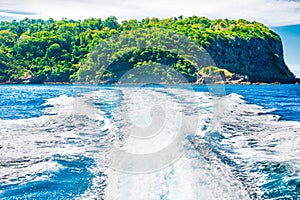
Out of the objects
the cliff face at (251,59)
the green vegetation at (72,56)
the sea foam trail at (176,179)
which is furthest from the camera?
the cliff face at (251,59)

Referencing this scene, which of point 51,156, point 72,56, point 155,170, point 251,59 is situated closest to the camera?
point 155,170

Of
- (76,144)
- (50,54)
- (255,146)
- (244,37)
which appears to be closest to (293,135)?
(255,146)

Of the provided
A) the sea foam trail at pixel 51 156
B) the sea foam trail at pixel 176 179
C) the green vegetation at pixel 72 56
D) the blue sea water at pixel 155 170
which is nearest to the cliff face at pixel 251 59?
the green vegetation at pixel 72 56

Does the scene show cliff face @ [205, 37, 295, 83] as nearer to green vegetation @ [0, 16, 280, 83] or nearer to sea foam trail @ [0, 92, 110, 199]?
green vegetation @ [0, 16, 280, 83]

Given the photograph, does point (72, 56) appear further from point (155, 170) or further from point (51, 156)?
point (155, 170)

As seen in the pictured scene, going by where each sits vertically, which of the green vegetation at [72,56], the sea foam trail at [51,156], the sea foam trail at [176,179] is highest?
the green vegetation at [72,56]

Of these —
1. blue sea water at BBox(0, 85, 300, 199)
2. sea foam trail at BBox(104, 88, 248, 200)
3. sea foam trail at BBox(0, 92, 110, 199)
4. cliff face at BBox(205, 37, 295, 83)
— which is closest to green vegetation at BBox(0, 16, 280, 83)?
cliff face at BBox(205, 37, 295, 83)

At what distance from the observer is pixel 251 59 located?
10331 centimetres

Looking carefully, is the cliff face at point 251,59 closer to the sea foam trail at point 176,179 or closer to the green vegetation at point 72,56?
the green vegetation at point 72,56

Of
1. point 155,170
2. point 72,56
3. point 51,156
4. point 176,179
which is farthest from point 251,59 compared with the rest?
point 176,179

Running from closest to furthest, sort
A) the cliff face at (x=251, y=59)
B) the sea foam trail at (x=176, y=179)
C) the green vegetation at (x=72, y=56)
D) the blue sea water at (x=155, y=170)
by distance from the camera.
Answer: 1. the sea foam trail at (x=176, y=179)
2. the blue sea water at (x=155, y=170)
3. the green vegetation at (x=72, y=56)
4. the cliff face at (x=251, y=59)

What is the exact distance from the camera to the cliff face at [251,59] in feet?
316

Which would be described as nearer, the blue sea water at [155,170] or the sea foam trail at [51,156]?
the blue sea water at [155,170]

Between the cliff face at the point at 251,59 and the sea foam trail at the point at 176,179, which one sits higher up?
the cliff face at the point at 251,59
